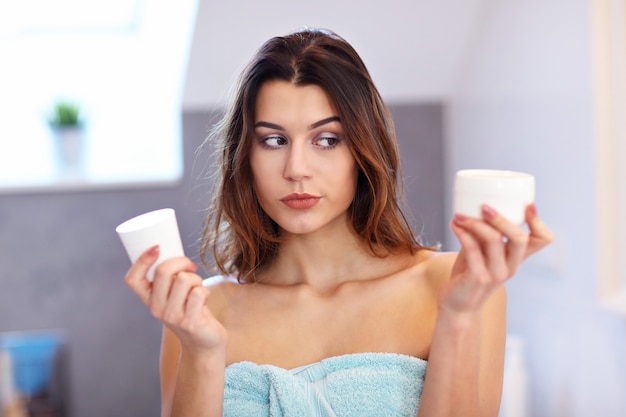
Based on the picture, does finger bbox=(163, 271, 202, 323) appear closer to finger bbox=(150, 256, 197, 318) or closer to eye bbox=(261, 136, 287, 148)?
finger bbox=(150, 256, 197, 318)

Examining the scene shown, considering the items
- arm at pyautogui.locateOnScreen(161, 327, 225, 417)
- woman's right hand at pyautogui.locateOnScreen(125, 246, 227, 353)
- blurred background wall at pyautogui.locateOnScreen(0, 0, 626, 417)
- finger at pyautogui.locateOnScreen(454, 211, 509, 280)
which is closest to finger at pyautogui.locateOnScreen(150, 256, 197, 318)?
woman's right hand at pyautogui.locateOnScreen(125, 246, 227, 353)

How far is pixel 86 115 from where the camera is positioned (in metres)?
2.63

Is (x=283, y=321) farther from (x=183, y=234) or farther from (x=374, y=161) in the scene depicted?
(x=183, y=234)

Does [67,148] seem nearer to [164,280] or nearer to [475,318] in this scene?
[164,280]

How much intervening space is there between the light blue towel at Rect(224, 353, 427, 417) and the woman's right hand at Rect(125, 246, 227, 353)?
0.84 feet

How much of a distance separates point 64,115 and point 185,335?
145 centimetres

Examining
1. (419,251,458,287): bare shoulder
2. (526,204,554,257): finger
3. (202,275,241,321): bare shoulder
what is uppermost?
(526,204,554,257): finger

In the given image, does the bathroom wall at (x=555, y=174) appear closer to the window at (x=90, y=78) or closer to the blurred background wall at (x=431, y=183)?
the blurred background wall at (x=431, y=183)

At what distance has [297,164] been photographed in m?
1.33

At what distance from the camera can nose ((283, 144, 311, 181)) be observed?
133 cm

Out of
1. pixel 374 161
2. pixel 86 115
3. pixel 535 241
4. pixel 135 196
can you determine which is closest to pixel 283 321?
pixel 374 161

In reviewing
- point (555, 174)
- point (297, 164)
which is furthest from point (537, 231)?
point (555, 174)

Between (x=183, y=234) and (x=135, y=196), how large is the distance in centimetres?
17

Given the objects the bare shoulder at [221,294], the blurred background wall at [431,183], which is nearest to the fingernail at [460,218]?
the bare shoulder at [221,294]
